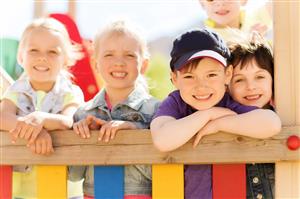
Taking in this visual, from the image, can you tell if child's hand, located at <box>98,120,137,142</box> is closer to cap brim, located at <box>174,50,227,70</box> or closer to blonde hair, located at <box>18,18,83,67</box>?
Answer: cap brim, located at <box>174,50,227,70</box>

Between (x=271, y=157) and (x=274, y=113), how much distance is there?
0.43ft

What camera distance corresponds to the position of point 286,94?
6.69ft

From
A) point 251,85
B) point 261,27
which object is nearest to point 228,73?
point 251,85

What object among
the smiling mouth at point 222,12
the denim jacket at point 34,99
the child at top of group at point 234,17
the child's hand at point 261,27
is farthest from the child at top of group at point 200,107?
the child's hand at point 261,27

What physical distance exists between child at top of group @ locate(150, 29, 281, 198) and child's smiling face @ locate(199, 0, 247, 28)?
120cm

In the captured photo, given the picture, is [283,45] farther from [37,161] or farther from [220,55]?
[37,161]

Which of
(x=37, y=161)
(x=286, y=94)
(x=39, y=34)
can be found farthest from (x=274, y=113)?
(x=39, y=34)

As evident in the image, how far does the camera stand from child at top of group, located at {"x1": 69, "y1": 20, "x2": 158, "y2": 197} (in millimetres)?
2389

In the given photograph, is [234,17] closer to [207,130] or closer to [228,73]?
[228,73]

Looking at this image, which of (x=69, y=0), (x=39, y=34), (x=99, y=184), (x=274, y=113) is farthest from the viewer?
(x=69, y=0)

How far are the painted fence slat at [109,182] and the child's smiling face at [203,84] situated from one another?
330 millimetres

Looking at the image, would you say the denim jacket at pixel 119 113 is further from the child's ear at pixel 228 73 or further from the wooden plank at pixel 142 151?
the child's ear at pixel 228 73

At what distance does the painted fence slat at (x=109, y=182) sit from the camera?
217 centimetres

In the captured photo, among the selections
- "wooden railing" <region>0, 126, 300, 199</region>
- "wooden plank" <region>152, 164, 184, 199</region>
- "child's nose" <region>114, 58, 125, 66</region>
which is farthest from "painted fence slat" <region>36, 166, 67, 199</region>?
"child's nose" <region>114, 58, 125, 66</region>
